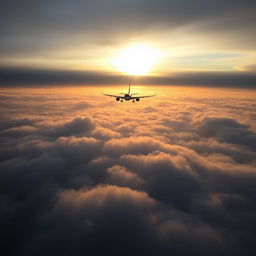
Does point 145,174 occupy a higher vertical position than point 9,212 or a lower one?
higher

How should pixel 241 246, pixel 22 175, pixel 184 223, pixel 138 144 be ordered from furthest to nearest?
pixel 138 144 < pixel 22 175 < pixel 184 223 < pixel 241 246

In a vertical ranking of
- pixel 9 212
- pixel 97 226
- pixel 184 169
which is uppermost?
pixel 184 169

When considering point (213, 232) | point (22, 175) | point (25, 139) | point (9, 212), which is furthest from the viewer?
point (25, 139)

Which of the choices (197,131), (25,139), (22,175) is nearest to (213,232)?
(22,175)

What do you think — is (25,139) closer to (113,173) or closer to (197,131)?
(113,173)

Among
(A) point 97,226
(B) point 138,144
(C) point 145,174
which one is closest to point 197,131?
(B) point 138,144

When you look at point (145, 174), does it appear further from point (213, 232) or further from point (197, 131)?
point (197, 131)

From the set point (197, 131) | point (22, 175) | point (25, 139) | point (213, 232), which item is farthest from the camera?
point (197, 131)

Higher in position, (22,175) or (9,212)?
(22,175)

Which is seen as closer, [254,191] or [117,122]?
[254,191]
